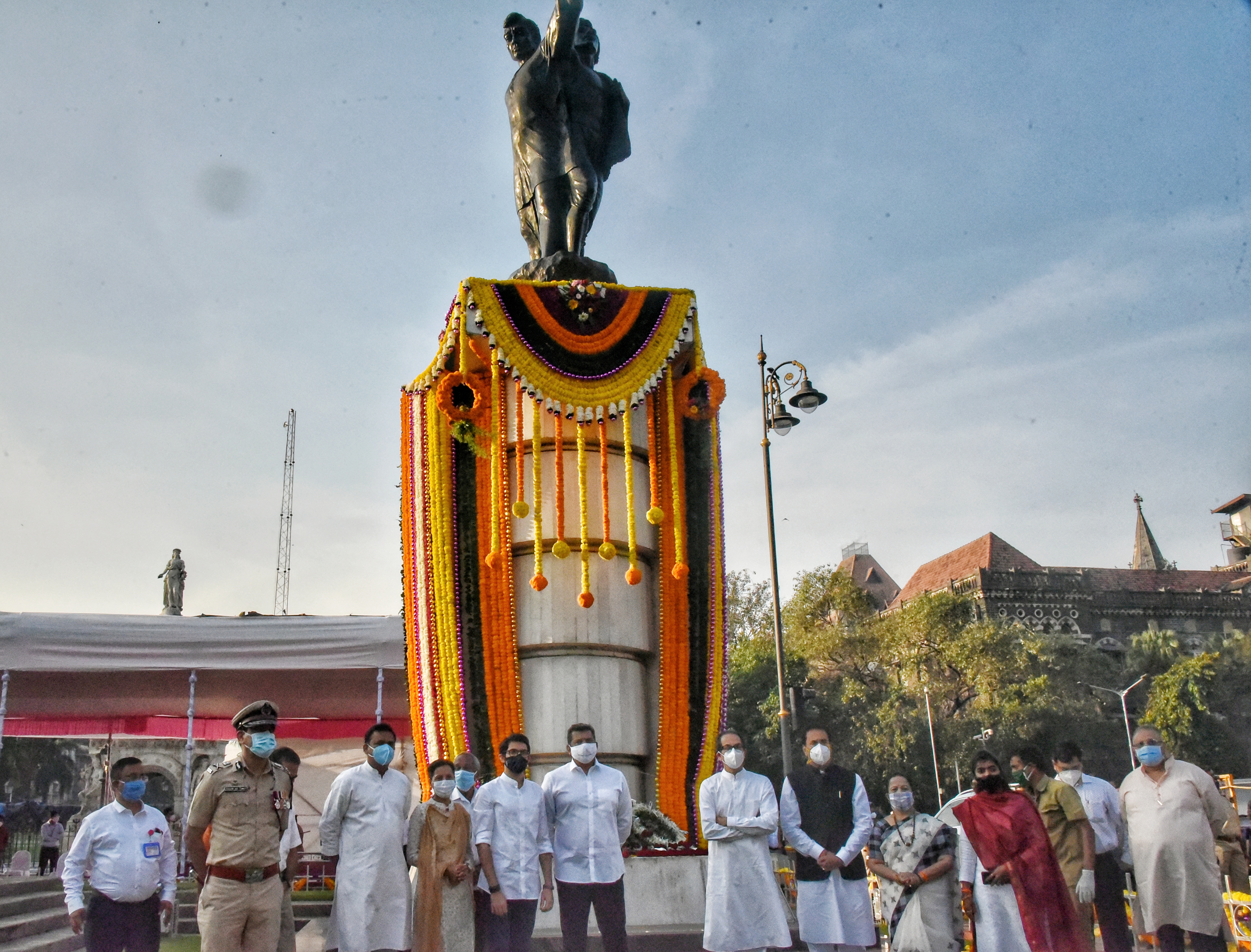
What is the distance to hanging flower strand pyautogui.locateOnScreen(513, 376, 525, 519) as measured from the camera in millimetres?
8664

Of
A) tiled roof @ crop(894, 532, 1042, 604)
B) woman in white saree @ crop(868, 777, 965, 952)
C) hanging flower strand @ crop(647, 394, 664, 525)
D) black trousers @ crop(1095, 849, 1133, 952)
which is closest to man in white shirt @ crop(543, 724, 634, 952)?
woman in white saree @ crop(868, 777, 965, 952)

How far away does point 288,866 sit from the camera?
5562 mm

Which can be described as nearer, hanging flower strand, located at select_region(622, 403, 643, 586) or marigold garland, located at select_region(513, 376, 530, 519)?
marigold garland, located at select_region(513, 376, 530, 519)

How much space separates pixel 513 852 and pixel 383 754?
3.07 ft

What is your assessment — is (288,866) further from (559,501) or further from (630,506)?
(630,506)

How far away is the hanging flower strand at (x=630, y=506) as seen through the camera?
878cm

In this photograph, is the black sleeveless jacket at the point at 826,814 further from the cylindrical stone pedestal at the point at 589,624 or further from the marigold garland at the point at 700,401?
the marigold garland at the point at 700,401

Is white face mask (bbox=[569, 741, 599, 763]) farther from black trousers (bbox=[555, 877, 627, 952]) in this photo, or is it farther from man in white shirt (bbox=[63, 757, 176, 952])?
man in white shirt (bbox=[63, 757, 176, 952])

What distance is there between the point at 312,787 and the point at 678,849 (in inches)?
345

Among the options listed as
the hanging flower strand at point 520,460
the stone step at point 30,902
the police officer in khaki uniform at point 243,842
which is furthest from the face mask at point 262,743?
the stone step at point 30,902

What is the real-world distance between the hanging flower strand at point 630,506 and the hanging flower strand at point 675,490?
0.33 metres

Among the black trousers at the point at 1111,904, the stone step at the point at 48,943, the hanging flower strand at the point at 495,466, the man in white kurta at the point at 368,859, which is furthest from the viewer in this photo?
the hanging flower strand at the point at 495,466

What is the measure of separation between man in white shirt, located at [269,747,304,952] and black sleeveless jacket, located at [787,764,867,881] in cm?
295

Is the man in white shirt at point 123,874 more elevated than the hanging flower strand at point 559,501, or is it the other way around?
the hanging flower strand at point 559,501
